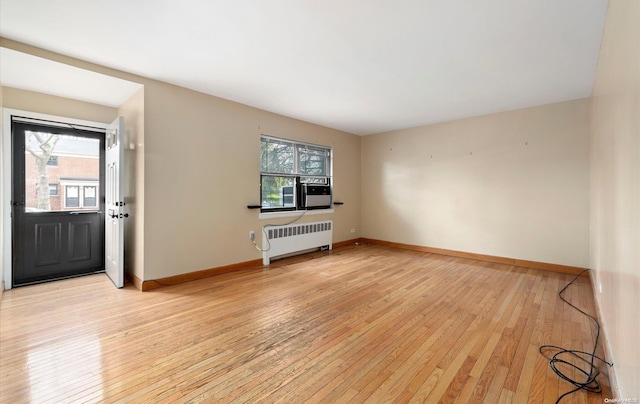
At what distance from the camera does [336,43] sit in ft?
8.14

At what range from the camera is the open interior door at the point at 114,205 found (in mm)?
3326

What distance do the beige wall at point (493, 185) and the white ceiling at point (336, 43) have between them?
0.69m

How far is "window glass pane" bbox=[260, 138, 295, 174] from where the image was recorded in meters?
4.62

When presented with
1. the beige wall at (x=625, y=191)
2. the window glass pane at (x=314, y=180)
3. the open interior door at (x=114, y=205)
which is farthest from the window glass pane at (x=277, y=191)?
the beige wall at (x=625, y=191)

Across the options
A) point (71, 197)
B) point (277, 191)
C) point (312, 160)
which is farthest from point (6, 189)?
point (312, 160)

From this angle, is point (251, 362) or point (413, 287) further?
point (413, 287)

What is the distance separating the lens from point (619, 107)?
63.4 inches

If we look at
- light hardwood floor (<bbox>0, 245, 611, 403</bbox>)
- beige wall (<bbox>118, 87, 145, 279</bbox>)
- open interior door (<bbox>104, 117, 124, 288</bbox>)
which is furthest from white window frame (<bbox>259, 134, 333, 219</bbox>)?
open interior door (<bbox>104, 117, 124, 288</bbox>)

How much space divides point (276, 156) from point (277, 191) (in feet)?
2.03

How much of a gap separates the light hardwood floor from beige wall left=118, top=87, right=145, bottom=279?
46 centimetres

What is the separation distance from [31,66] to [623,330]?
5.10m

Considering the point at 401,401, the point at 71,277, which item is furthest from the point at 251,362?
the point at 71,277

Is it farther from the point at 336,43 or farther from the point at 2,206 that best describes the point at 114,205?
the point at 336,43

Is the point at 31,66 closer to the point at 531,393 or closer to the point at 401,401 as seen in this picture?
the point at 401,401
